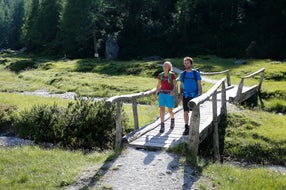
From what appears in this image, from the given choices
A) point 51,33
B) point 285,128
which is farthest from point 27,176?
point 51,33

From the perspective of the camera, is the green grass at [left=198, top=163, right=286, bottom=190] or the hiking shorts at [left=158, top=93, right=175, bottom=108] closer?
the green grass at [left=198, top=163, right=286, bottom=190]

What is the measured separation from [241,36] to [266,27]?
4.22 meters

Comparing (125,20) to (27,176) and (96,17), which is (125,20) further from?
(27,176)

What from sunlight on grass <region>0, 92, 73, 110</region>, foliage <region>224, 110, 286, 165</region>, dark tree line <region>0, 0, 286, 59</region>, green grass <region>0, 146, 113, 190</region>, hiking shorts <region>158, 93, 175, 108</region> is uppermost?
dark tree line <region>0, 0, 286, 59</region>

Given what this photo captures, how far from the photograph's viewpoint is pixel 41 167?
10.8m

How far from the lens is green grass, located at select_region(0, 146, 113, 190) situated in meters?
9.62

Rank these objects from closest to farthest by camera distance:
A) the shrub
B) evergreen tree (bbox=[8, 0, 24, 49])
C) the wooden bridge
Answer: the wooden bridge < the shrub < evergreen tree (bbox=[8, 0, 24, 49])

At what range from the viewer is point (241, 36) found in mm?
58531

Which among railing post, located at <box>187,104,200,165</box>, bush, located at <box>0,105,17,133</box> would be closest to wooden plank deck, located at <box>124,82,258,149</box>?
railing post, located at <box>187,104,200,165</box>

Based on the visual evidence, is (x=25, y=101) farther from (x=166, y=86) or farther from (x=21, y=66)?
(x=21, y=66)

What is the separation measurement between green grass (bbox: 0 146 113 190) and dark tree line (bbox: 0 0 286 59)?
42.4 metres

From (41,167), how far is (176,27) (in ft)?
174

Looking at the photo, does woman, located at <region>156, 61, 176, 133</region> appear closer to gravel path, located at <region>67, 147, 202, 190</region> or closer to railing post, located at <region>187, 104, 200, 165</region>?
railing post, located at <region>187, 104, 200, 165</region>

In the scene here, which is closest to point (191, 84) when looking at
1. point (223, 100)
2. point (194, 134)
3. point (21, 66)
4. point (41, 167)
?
point (194, 134)
